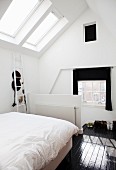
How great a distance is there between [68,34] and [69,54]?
2.03 ft

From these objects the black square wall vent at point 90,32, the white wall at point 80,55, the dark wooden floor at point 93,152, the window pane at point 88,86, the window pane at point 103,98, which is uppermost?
the black square wall vent at point 90,32

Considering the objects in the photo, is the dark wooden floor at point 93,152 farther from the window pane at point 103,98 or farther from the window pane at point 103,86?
the window pane at point 103,86

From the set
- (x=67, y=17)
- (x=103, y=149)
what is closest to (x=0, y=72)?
(x=67, y=17)

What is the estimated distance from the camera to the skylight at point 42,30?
3.72 metres

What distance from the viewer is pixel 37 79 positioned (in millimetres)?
4492

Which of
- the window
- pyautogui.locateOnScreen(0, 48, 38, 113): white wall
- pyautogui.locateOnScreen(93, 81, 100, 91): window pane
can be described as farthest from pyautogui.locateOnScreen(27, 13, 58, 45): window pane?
pyautogui.locateOnScreen(93, 81, 100, 91): window pane

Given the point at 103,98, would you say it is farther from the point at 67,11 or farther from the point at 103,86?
the point at 67,11

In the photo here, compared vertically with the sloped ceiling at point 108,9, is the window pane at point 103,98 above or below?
below

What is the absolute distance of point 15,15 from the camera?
307cm

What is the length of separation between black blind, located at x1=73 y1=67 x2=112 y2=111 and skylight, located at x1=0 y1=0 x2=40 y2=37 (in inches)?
77.5

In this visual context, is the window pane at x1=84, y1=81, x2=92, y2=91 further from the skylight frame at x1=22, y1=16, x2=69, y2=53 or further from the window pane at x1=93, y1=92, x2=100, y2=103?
the skylight frame at x1=22, y1=16, x2=69, y2=53

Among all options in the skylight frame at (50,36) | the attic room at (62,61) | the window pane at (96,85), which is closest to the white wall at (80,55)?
the attic room at (62,61)

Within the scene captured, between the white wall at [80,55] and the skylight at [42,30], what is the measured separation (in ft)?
1.59

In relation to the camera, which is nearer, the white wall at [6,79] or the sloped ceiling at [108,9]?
the sloped ceiling at [108,9]
